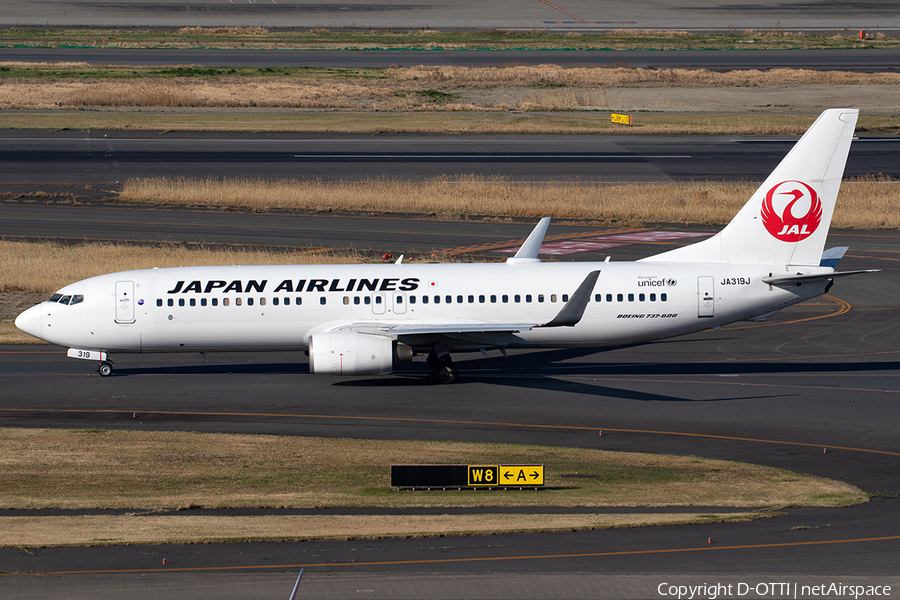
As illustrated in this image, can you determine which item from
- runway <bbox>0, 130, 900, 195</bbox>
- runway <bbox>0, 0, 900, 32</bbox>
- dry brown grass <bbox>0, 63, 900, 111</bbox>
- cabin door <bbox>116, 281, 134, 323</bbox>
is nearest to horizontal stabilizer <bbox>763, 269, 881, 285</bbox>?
cabin door <bbox>116, 281, 134, 323</bbox>

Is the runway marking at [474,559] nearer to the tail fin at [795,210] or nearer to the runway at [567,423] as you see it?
the runway at [567,423]

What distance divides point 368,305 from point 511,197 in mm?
34947

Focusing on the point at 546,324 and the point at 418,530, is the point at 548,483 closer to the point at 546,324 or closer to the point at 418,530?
the point at 418,530

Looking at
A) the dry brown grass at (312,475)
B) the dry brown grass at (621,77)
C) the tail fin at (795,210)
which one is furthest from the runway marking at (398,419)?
the dry brown grass at (621,77)

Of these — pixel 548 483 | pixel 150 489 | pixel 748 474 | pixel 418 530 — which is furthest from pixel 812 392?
pixel 150 489

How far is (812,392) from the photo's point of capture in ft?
123

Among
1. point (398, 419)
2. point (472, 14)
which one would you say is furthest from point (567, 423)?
point (472, 14)

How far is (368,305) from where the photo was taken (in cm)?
3844

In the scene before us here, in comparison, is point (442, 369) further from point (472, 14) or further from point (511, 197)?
point (472, 14)

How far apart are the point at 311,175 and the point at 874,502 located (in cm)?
5770

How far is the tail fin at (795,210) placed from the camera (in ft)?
128

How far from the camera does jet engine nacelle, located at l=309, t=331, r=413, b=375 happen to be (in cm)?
3634

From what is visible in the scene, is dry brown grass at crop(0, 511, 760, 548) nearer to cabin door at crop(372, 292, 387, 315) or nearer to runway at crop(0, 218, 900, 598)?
runway at crop(0, 218, 900, 598)

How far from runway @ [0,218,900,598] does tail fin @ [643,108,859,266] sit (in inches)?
186
